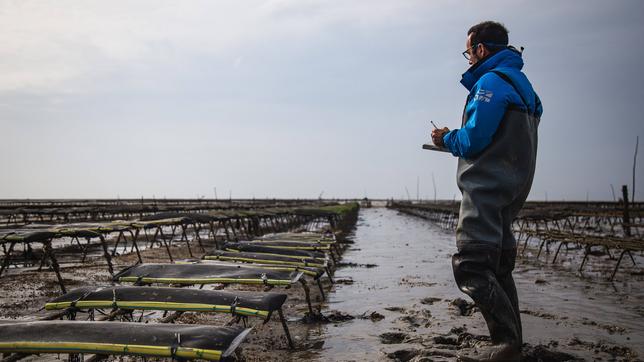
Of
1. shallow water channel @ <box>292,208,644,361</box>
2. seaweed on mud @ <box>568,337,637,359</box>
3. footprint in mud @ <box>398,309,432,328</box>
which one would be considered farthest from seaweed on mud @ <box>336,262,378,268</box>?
seaweed on mud @ <box>568,337,637,359</box>

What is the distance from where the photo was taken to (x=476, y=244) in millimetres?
3074

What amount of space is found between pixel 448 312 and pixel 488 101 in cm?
574

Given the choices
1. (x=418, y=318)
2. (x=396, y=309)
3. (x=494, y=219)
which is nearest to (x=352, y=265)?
(x=396, y=309)

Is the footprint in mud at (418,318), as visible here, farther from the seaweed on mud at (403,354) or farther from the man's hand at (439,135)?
the man's hand at (439,135)

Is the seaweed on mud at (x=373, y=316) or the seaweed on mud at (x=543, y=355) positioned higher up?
the seaweed on mud at (x=543, y=355)

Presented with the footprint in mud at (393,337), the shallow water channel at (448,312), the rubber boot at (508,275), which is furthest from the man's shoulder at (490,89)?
the footprint in mud at (393,337)

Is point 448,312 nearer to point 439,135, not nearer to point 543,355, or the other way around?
point 543,355

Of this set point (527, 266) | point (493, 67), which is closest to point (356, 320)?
point (493, 67)

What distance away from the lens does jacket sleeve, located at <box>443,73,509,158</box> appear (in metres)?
3.05

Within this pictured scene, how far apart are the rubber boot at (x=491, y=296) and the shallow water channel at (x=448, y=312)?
2168 millimetres

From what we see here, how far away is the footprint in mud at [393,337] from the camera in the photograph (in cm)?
611

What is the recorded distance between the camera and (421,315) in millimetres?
7609

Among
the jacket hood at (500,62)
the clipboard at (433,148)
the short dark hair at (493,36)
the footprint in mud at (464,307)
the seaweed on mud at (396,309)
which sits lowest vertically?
the seaweed on mud at (396,309)

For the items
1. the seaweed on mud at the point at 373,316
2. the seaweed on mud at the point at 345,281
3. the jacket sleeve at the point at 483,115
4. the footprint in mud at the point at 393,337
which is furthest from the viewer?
the seaweed on mud at the point at 345,281
